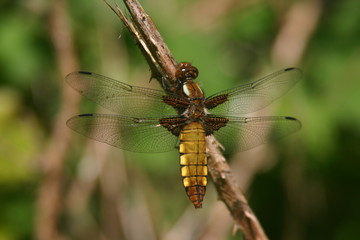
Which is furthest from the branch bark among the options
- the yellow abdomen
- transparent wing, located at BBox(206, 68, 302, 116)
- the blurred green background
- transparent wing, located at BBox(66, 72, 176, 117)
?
the blurred green background

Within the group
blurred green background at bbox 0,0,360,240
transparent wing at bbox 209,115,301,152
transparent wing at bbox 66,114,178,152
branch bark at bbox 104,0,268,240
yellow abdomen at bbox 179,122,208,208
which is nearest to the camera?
branch bark at bbox 104,0,268,240

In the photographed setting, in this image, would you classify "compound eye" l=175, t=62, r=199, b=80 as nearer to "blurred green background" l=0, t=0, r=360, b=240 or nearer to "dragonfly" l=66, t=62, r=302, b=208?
"dragonfly" l=66, t=62, r=302, b=208

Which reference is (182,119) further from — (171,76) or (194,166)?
(171,76)

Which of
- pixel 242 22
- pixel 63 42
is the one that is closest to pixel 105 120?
pixel 63 42

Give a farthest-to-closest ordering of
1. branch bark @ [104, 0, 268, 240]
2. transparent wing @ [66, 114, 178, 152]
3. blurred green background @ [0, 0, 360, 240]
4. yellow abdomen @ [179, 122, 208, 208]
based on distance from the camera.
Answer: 1. blurred green background @ [0, 0, 360, 240]
2. transparent wing @ [66, 114, 178, 152]
3. yellow abdomen @ [179, 122, 208, 208]
4. branch bark @ [104, 0, 268, 240]

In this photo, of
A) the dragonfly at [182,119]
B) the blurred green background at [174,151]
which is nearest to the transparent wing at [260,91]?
the dragonfly at [182,119]

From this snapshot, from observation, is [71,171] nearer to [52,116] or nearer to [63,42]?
[52,116]

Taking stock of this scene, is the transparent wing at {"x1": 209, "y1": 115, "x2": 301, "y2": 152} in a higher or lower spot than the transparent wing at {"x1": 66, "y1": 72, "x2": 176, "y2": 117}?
lower

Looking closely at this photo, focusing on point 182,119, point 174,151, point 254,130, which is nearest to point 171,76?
point 182,119
